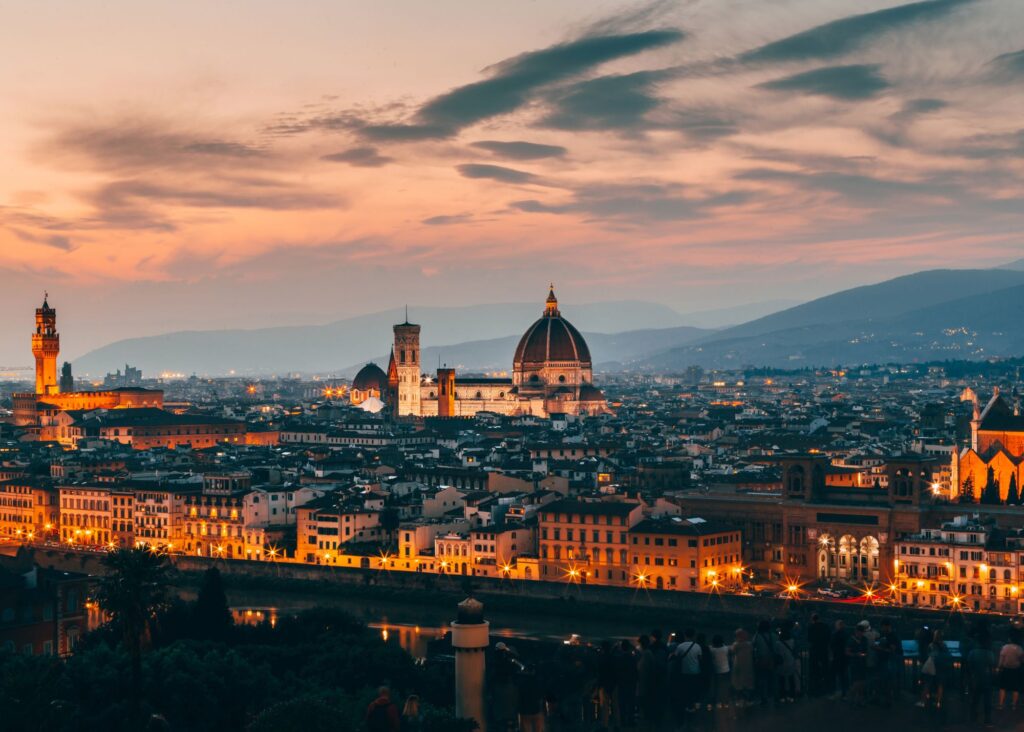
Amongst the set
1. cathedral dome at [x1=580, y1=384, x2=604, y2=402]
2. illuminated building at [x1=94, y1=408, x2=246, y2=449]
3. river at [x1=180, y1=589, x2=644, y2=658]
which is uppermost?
cathedral dome at [x1=580, y1=384, x2=604, y2=402]

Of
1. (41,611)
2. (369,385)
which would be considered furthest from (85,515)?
(369,385)

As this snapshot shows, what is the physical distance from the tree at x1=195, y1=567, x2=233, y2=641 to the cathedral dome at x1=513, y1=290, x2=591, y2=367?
92395 millimetres

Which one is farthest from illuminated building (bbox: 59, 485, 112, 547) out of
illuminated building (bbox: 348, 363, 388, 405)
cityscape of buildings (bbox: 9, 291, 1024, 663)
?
illuminated building (bbox: 348, 363, 388, 405)

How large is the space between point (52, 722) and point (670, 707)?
10.2 meters

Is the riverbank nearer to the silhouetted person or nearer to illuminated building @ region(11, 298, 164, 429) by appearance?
the silhouetted person

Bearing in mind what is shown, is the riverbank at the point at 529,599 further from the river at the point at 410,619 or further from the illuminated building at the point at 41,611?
the illuminated building at the point at 41,611

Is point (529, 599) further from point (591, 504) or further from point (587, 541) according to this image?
point (591, 504)

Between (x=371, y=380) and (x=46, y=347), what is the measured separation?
26.9 meters

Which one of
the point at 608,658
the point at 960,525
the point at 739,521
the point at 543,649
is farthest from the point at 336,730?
the point at 739,521

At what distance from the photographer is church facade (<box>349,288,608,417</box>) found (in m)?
131

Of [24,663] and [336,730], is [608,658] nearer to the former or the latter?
[336,730]

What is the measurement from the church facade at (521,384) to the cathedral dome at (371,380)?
22.8 feet

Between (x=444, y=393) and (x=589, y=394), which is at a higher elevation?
(x=444, y=393)

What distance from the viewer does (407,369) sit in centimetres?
13038
